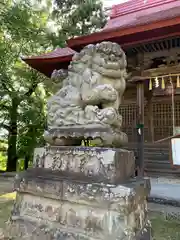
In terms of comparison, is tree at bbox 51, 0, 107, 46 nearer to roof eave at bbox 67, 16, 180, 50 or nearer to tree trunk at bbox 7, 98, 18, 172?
tree trunk at bbox 7, 98, 18, 172

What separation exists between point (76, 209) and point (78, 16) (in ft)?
39.4

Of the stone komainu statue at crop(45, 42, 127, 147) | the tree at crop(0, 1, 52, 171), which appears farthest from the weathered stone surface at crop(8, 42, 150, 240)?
the tree at crop(0, 1, 52, 171)

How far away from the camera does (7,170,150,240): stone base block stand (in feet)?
6.98

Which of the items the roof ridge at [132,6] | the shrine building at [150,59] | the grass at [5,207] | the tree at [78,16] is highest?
the tree at [78,16]

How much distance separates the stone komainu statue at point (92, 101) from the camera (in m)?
2.51

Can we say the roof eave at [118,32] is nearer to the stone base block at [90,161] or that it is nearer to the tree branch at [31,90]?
the stone base block at [90,161]

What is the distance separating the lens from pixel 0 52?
7.12 meters

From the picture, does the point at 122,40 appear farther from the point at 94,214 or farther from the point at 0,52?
the point at 94,214

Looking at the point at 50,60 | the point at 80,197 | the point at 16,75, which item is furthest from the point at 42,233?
the point at 16,75

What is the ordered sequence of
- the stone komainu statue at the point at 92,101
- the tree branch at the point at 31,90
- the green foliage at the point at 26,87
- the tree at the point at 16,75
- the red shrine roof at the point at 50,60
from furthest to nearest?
A: the tree branch at the point at 31,90 → the green foliage at the point at 26,87 → the tree at the point at 16,75 → the red shrine roof at the point at 50,60 → the stone komainu statue at the point at 92,101

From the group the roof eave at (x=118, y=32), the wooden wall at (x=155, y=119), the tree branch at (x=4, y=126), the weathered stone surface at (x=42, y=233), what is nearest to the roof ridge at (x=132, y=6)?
the wooden wall at (x=155, y=119)

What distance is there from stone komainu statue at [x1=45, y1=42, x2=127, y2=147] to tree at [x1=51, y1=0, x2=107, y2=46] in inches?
384

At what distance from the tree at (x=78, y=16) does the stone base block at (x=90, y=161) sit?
1026 centimetres

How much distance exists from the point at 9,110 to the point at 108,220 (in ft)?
28.0
